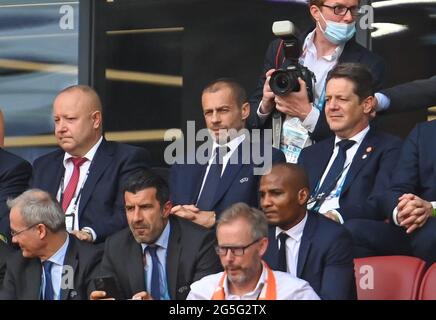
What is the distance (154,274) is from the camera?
783cm

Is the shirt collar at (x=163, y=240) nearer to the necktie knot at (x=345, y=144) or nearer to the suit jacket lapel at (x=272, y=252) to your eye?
the suit jacket lapel at (x=272, y=252)

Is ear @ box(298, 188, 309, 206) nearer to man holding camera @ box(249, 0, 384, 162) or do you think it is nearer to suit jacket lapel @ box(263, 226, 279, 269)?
suit jacket lapel @ box(263, 226, 279, 269)

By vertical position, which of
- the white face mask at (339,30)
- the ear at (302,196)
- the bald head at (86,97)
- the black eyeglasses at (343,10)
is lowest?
the ear at (302,196)

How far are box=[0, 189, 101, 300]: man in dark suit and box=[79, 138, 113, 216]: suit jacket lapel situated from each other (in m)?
0.39

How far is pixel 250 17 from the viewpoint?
10039 mm

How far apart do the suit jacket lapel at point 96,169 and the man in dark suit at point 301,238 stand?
1.17 m

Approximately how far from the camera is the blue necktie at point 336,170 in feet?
26.8

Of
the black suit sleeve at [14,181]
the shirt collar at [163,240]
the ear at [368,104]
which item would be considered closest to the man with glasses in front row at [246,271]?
the shirt collar at [163,240]

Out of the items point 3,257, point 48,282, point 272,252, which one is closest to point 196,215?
point 272,252

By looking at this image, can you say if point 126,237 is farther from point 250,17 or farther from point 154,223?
point 250,17

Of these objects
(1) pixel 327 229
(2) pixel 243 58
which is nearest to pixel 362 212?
(1) pixel 327 229

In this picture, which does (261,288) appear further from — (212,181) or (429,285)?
(212,181)

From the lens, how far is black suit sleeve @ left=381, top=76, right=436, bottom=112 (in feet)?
27.7
